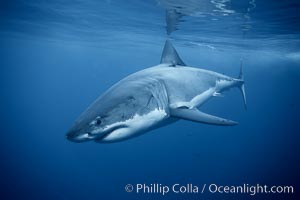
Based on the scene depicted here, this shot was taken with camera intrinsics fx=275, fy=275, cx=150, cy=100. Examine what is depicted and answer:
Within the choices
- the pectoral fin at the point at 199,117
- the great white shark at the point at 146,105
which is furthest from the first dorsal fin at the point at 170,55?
the pectoral fin at the point at 199,117

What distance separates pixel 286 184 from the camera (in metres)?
23.2

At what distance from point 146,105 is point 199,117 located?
0.98 m

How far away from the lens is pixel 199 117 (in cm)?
495

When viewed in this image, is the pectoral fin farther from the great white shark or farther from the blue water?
the blue water

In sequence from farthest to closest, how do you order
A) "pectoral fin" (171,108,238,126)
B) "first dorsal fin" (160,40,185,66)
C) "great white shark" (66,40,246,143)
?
"first dorsal fin" (160,40,185,66), "pectoral fin" (171,108,238,126), "great white shark" (66,40,246,143)

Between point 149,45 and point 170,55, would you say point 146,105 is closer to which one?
point 170,55

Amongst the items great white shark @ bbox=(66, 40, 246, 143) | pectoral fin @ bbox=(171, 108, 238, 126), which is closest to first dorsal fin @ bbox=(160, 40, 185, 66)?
great white shark @ bbox=(66, 40, 246, 143)

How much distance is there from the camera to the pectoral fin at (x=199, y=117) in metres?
4.75

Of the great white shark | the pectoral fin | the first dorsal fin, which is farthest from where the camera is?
the first dorsal fin

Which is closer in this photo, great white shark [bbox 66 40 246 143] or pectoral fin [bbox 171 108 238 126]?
great white shark [bbox 66 40 246 143]

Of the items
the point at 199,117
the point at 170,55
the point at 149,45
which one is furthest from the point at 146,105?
the point at 149,45

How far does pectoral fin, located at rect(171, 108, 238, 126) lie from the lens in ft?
15.6

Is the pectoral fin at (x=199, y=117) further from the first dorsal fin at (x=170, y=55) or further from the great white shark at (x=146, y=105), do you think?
the first dorsal fin at (x=170, y=55)

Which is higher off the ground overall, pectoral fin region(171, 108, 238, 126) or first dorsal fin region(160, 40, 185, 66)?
first dorsal fin region(160, 40, 185, 66)
